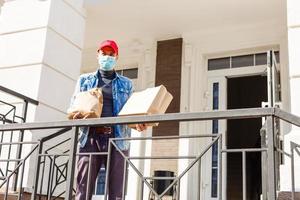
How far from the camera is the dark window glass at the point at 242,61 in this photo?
8.00 m

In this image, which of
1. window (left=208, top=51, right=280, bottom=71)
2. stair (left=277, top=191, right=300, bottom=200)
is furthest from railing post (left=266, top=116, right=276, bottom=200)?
window (left=208, top=51, right=280, bottom=71)

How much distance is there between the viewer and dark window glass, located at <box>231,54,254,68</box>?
800 centimetres

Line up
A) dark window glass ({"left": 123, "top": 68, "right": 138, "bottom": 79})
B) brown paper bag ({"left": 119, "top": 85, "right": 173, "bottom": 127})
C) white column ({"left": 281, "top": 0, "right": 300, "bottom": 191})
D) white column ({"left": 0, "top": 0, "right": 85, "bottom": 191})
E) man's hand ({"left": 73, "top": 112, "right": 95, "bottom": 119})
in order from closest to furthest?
brown paper bag ({"left": 119, "top": 85, "right": 173, "bottom": 127}) < man's hand ({"left": 73, "top": 112, "right": 95, "bottom": 119}) < white column ({"left": 281, "top": 0, "right": 300, "bottom": 191}) < white column ({"left": 0, "top": 0, "right": 85, "bottom": 191}) < dark window glass ({"left": 123, "top": 68, "right": 138, "bottom": 79})

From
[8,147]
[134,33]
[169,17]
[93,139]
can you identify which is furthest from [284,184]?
[134,33]

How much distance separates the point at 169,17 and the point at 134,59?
51.3 inches

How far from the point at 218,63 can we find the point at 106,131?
4.88m

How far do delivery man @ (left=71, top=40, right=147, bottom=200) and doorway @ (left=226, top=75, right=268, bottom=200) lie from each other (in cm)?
683

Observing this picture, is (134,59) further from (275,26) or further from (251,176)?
(251,176)

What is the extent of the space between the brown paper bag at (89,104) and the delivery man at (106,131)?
0.05m

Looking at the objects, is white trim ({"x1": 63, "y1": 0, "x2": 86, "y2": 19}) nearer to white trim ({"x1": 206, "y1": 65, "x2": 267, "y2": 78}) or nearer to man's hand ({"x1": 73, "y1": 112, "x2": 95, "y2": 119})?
white trim ({"x1": 206, "y1": 65, "x2": 267, "y2": 78})

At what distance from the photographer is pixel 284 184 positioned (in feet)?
14.2

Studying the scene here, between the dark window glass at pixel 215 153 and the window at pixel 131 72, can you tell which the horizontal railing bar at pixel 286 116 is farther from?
the window at pixel 131 72

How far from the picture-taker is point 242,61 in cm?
809

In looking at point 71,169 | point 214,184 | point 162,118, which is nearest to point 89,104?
point 71,169
